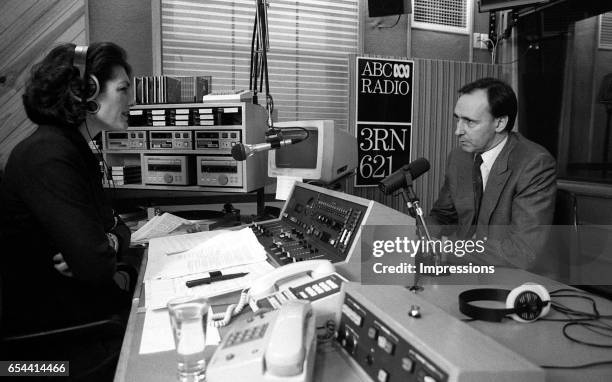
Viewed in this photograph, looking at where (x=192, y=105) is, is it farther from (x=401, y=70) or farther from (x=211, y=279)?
(x=401, y=70)

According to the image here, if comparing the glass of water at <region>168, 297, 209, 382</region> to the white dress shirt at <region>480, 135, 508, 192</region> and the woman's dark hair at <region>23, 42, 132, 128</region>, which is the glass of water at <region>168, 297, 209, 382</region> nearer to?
the woman's dark hair at <region>23, 42, 132, 128</region>

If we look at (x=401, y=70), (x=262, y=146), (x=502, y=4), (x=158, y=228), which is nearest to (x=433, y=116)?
(x=401, y=70)

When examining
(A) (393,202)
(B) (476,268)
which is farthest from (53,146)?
(A) (393,202)

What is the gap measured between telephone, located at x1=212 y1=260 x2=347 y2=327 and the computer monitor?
80 centimetres

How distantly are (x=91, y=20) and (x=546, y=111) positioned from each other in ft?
11.5

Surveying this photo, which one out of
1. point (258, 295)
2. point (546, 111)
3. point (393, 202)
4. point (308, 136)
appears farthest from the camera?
point (546, 111)

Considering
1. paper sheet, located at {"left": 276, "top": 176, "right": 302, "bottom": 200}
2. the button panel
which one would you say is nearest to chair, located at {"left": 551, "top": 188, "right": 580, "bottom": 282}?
paper sheet, located at {"left": 276, "top": 176, "right": 302, "bottom": 200}

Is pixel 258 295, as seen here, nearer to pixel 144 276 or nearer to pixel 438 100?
pixel 144 276

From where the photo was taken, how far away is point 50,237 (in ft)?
4.45

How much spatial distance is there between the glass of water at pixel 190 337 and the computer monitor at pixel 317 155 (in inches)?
43.5

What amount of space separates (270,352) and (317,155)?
1280 millimetres

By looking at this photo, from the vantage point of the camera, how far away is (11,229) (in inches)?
52.2

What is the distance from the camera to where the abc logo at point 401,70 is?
11.3ft

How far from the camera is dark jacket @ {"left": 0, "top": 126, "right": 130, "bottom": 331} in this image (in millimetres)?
1231
